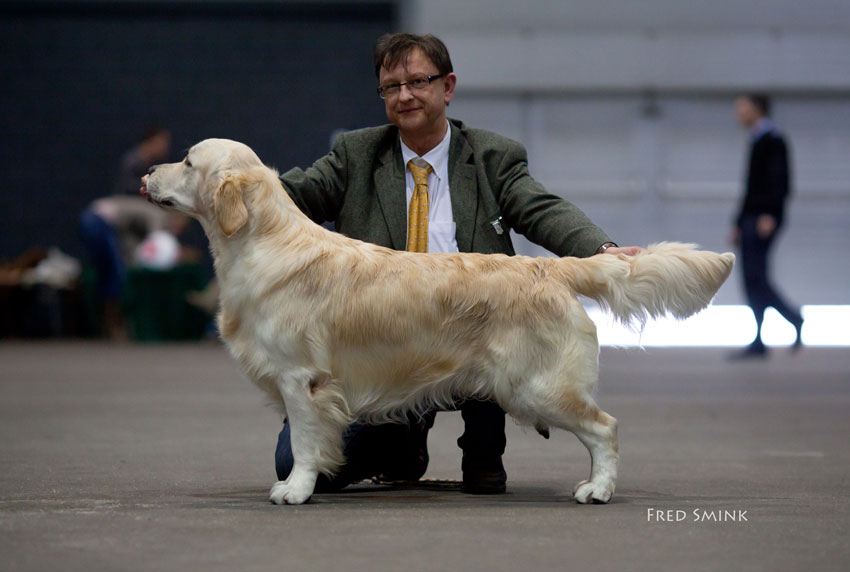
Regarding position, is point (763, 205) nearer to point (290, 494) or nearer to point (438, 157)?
point (438, 157)

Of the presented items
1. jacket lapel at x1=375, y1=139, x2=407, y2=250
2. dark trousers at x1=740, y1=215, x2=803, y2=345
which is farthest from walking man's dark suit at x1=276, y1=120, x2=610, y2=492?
dark trousers at x1=740, y1=215, x2=803, y2=345

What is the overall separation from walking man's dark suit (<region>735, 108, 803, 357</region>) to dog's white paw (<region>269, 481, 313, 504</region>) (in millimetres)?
6574

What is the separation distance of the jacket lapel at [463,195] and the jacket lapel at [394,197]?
6.6 inches

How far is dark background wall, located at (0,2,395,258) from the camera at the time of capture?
1419 cm

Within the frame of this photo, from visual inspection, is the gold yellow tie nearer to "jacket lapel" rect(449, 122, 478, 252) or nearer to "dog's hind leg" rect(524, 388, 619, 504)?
"jacket lapel" rect(449, 122, 478, 252)

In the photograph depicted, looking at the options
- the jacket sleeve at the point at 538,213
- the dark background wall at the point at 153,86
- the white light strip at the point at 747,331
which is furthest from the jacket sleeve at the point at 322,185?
the dark background wall at the point at 153,86

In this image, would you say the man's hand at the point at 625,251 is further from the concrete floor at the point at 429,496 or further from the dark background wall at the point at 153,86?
the dark background wall at the point at 153,86

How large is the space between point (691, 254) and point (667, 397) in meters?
3.51

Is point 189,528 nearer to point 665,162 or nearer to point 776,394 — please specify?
point 776,394

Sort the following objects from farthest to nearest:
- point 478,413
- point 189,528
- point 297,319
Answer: point 478,413
point 297,319
point 189,528

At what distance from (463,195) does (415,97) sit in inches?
14.4

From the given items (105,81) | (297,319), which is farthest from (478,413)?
(105,81)

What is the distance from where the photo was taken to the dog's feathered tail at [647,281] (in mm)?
3340

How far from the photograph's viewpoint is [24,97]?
1417 centimetres
